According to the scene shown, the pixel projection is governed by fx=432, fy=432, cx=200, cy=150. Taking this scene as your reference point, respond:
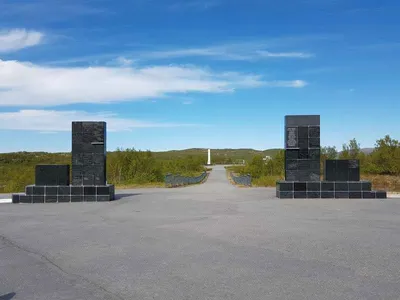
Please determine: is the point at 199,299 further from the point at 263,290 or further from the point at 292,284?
the point at 292,284

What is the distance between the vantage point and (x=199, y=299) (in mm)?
4738

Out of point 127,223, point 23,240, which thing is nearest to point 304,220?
point 127,223

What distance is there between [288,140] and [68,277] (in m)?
12.5

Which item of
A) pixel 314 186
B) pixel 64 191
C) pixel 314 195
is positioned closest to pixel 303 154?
pixel 314 186

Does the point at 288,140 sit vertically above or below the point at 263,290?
above

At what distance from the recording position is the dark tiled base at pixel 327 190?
16312 millimetres

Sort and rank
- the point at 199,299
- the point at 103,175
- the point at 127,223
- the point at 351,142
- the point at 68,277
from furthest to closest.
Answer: the point at 351,142
the point at 103,175
the point at 127,223
the point at 68,277
the point at 199,299

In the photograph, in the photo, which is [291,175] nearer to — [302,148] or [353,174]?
[302,148]

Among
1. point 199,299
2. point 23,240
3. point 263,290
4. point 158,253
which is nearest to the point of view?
point 199,299

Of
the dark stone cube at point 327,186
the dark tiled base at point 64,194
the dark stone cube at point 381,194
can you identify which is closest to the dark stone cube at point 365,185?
the dark stone cube at point 381,194

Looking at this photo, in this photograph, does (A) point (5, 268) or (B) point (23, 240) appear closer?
(A) point (5, 268)

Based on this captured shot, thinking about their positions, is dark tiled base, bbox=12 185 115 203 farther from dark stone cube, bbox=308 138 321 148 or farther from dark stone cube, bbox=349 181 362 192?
dark stone cube, bbox=349 181 362 192

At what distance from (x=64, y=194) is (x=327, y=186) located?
9780mm

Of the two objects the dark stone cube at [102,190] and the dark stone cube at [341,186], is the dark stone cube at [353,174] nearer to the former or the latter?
the dark stone cube at [341,186]
